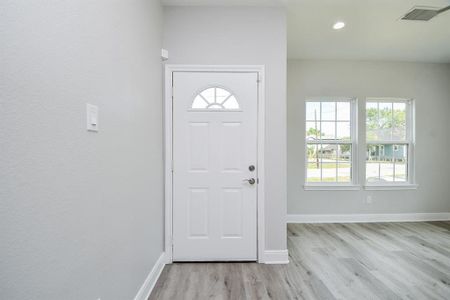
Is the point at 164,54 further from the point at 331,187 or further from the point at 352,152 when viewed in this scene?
the point at 352,152

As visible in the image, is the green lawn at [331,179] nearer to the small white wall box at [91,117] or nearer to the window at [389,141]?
the window at [389,141]

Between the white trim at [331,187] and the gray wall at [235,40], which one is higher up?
the gray wall at [235,40]

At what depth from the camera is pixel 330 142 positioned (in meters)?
4.10

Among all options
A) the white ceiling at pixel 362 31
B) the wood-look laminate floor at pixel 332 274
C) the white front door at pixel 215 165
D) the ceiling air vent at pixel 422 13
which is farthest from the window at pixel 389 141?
the white front door at pixel 215 165

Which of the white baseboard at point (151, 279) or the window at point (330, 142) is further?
the window at point (330, 142)

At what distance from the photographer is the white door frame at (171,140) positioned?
2.56 meters

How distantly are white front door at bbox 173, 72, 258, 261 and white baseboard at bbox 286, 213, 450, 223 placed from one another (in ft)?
5.74

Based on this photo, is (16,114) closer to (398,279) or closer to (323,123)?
(398,279)

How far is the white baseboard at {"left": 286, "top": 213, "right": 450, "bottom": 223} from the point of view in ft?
13.1

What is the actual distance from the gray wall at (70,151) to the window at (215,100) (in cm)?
80

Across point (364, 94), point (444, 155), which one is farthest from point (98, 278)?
point (444, 155)

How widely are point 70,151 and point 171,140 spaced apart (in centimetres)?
157

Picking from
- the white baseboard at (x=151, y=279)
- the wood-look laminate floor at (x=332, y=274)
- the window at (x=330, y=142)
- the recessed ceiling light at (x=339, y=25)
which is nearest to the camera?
the white baseboard at (x=151, y=279)

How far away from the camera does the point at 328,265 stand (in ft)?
8.29
